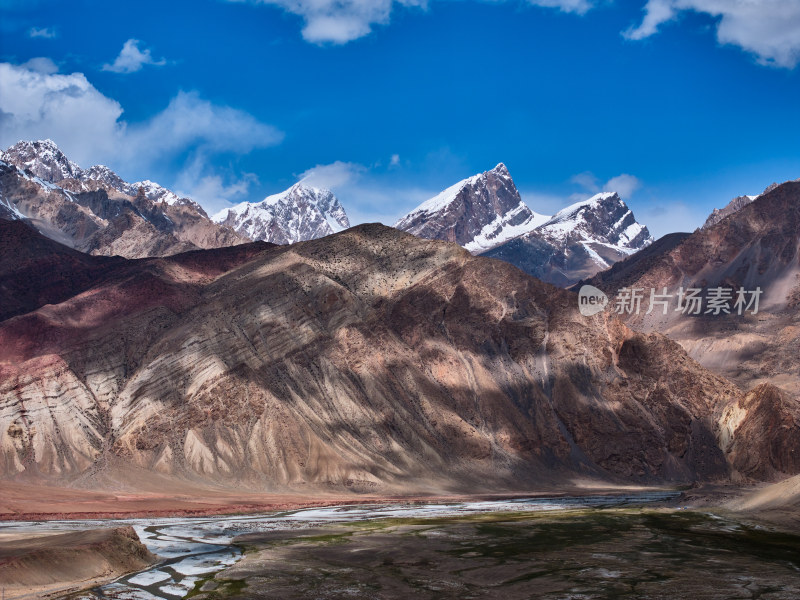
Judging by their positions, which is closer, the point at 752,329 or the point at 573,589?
the point at 573,589

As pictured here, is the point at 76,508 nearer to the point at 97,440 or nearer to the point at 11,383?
the point at 97,440

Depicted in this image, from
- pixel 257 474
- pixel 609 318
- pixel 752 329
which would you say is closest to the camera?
pixel 257 474

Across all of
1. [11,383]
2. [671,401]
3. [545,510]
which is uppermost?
[11,383]

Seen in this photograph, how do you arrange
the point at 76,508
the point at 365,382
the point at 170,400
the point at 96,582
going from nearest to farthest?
the point at 96,582
the point at 76,508
the point at 170,400
the point at 365,382

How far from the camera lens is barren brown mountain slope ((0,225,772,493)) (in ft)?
321

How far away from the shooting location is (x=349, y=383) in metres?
112

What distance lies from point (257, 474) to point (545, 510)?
35.0 meters

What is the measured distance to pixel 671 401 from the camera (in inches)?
4759

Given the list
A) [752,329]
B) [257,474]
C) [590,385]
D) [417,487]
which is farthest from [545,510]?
[752,329]

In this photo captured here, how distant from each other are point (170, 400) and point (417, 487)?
31236 mm

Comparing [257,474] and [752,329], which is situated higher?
[752,329]

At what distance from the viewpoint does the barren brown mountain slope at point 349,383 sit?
97.8 meters

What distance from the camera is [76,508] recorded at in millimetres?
72188

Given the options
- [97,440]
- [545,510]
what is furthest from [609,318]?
[97,440]
